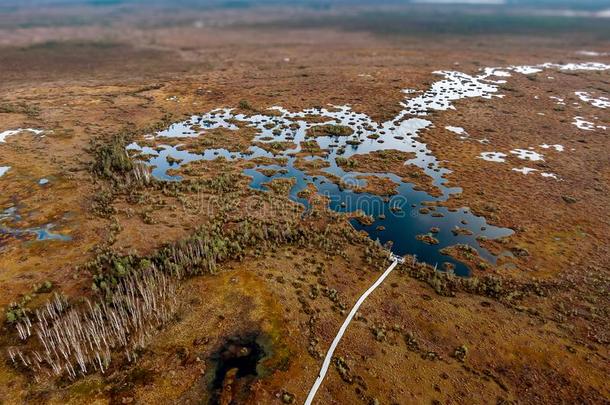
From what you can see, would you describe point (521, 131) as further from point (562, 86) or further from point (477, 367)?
point (477, 367)

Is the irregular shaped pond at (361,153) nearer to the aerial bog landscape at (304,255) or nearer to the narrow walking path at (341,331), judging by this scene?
the aerial bog landscape at (304,255)

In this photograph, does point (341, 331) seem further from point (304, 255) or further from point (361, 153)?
point (361, 153)

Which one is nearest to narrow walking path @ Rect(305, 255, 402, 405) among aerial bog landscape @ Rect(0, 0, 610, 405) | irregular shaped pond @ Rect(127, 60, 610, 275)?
aerial bog landscape @ Rect(0, 0, 610, 405)

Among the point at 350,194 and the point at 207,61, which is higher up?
the point at 207,61

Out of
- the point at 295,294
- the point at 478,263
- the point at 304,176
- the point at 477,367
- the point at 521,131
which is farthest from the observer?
the point at 521,131

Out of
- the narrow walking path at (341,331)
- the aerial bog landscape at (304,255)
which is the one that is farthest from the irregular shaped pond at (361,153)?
the narrow walking path at (341,331)

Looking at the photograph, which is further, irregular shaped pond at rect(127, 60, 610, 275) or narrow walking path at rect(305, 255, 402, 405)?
irregular shaped pond at rect(127, 60, 610, 275)

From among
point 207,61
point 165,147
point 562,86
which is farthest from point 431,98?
point 207,61

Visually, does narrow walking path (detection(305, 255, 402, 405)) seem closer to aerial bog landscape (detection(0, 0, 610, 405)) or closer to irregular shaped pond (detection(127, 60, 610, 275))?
aerial bog landscape (detection(0, 0, 610, 405))
